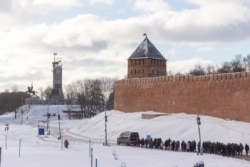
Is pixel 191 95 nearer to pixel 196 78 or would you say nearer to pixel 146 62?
pixel 196 78

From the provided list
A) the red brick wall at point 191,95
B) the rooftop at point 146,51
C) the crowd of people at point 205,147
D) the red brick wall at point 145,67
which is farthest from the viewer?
the rooftop at point 146,51

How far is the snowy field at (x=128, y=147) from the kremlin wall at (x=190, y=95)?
1.04 metres

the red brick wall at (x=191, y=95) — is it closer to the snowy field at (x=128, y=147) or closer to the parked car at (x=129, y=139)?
the snowy field at (x=128, y=147)

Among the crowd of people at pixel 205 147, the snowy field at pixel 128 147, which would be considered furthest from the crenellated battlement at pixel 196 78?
the crowd of people at pixel 205 147

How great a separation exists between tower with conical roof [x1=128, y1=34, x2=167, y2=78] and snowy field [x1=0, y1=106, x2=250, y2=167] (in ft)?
18.3

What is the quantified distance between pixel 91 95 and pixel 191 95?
174 feet

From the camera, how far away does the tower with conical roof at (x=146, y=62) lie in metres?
61.9

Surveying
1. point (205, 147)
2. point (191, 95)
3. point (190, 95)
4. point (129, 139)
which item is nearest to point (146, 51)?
point (190, 95)

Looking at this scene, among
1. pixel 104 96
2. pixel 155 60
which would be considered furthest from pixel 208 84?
pixel 104 96

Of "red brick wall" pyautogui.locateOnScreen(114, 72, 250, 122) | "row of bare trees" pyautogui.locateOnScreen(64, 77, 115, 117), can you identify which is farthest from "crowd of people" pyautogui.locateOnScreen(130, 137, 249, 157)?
"row of bare trees" pyautogui.locateOnScreen(64, 77, 115, 117)

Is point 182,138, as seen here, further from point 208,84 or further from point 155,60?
point 155,60

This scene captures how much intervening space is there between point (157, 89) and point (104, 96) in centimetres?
5278

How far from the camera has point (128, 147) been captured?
1400 inches

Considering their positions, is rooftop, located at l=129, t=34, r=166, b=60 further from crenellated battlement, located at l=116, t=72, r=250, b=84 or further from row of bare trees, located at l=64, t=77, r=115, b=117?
row of bare trees, located at l=64, t=77, r=115, b=117
